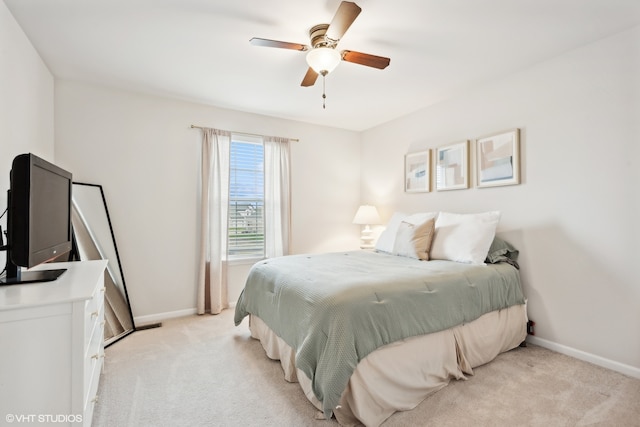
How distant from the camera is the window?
12.7 ft

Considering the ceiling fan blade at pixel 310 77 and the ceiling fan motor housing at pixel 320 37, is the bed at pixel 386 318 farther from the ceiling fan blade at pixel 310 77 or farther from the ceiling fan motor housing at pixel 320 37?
the ceiling fan motor housing at pixel 320 37

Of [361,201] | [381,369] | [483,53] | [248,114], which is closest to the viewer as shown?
[381,369]

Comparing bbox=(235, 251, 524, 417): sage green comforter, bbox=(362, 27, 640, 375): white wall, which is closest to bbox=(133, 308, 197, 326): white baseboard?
bbox=(235, 251, 524, 417): sage green comforter

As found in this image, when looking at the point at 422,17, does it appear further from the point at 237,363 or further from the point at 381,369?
the point at 237,363

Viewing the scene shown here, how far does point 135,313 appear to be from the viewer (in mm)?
3260

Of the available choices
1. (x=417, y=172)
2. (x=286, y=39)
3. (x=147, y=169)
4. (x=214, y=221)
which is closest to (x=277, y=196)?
(x=214, y=221)

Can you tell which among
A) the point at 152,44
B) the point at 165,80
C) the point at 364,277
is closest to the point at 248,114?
the point at 165,80

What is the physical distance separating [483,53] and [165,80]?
115 inches

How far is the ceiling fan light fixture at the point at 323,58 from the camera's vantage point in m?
2.05

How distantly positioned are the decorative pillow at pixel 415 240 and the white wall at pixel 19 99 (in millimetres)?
3030

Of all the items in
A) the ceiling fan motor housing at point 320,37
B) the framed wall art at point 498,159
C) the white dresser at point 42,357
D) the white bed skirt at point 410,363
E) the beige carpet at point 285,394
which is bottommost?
the beige carpet at point 285,394

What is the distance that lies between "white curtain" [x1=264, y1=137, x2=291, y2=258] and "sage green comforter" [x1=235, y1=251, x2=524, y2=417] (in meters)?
1.27

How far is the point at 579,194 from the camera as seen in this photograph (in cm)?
243

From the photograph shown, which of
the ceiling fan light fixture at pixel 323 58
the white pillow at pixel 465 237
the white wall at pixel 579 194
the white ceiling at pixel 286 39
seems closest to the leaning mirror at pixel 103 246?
the white ceiling at pixel 286 39
